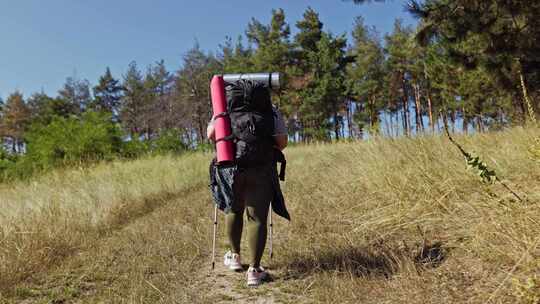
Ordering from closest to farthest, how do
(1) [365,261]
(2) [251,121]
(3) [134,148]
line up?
(2) [251,121], (1) [365,261], (3) [134,148]

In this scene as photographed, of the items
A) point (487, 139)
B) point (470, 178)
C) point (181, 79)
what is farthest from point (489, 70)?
point (181, 79)

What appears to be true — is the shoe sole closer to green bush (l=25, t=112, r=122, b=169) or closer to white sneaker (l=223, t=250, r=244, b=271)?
white sneaker (l=223, t=250, r=244, b=271)

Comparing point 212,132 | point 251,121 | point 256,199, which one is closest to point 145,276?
point 256,199

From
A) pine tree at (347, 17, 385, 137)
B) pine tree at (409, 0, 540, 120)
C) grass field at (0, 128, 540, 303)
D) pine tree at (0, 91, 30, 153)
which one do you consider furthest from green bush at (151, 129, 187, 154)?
pine tree at (0, 91, 30, 153)

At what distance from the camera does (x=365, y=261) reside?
287cm

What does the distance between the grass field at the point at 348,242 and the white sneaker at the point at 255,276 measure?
0.08 metres

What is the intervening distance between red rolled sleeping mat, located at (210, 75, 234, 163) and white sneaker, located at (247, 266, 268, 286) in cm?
92

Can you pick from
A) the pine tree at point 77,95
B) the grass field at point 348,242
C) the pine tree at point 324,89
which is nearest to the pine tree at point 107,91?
the pine tree at point 77,95

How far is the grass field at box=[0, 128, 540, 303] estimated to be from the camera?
218 cm

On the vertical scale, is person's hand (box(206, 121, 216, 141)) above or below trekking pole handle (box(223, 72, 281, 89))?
below

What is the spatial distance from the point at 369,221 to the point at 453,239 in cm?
98

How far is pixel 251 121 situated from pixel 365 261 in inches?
58.5

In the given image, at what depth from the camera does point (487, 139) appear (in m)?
4.42

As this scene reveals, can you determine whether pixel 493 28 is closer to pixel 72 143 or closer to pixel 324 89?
pixel 72 143
